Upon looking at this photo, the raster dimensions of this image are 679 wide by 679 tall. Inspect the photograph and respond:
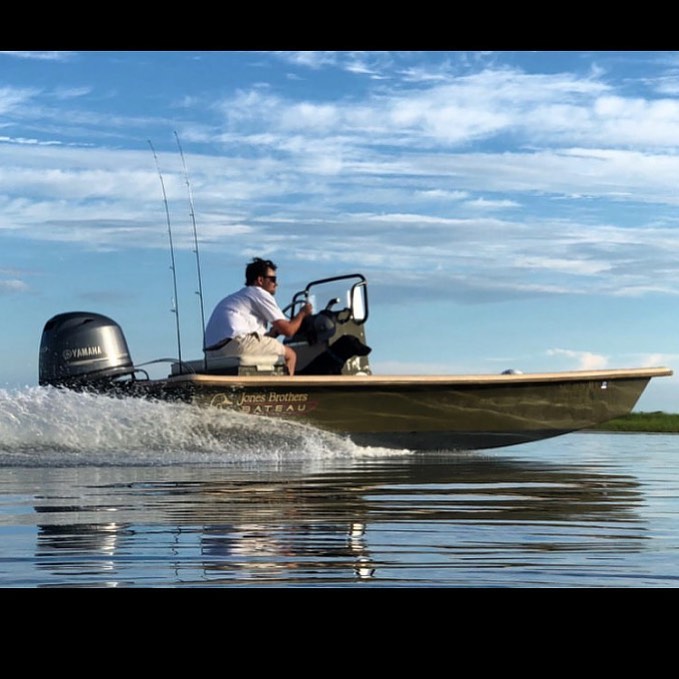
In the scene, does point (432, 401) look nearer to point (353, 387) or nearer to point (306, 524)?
point (353, 387)

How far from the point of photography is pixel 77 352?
10.9m

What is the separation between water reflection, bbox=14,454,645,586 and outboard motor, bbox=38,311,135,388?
90.4 inches

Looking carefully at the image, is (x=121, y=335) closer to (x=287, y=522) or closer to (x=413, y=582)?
(x=287, y=522)

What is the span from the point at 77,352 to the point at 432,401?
377 cm

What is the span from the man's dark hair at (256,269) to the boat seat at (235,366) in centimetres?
77

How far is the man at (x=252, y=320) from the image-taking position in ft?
37.6

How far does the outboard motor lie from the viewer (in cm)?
1088

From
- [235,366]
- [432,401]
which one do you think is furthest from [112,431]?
[432,401]

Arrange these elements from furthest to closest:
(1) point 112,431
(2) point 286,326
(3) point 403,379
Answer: (3) point 403,379 → (2) point 286,326 → (1) point 112,431

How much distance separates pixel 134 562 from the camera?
12.0ft

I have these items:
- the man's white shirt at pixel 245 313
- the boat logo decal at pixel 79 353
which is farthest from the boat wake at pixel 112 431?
the man's white shirt at pixel 245 313

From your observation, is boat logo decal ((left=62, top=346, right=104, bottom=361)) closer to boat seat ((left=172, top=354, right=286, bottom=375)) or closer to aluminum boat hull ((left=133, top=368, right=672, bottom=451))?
aluminum boat hull ((left=133, top=368, right=672, bottom=451))
